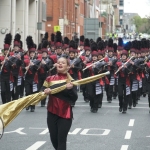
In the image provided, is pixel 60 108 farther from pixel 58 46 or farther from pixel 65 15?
→ pixel 65 15

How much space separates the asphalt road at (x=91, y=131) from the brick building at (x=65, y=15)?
4808cm

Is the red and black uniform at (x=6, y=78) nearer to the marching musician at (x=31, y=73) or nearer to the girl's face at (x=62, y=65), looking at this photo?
the marching musician at (x=31, y=73)

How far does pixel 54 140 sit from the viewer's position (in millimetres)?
11102

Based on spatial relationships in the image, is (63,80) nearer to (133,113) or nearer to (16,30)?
(133,113)

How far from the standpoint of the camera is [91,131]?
16.4 m

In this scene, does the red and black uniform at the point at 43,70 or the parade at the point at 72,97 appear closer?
the parade at the point at 72,97

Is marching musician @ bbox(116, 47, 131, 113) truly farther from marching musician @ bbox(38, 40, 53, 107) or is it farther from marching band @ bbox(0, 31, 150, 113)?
marching musician @ bbox(38, 40, 53, 107)

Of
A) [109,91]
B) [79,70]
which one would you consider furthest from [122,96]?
[109,91]

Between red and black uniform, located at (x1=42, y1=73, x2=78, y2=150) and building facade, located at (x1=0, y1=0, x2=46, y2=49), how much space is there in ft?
120

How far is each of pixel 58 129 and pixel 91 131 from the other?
5.40 metres

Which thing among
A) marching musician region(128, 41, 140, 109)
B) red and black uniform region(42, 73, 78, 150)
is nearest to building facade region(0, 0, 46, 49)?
marching musician region(128, 41, 140, 109)

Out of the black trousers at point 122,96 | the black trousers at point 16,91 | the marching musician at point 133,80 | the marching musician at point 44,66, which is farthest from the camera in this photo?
the black trousers at point 16,91

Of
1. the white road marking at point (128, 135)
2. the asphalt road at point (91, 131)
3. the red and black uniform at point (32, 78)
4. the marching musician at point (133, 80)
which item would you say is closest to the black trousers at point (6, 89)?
the red and black uniform at point (32, 78)

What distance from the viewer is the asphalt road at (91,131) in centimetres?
1394
